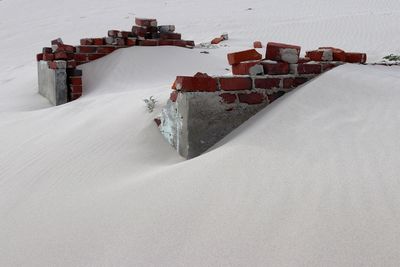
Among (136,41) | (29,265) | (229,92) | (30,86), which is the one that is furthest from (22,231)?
(30,86)

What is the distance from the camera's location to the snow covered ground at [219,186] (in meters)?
1.87

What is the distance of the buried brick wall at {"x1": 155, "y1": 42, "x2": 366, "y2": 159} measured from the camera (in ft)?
10.1

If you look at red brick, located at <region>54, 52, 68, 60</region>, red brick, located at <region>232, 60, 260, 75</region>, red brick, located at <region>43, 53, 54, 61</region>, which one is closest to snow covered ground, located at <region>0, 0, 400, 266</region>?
red brick, located at <region>232, 60, 260, 75</region>

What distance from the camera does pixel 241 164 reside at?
245 cm

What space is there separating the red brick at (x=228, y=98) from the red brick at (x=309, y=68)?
1.87 feet

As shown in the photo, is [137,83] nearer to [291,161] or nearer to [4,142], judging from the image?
[4,142]

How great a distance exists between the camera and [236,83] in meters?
3.20

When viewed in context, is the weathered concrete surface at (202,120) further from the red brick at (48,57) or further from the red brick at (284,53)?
the red brick at (48,57)

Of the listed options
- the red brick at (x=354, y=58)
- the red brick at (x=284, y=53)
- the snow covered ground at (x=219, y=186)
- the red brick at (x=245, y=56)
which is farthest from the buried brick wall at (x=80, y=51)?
the red brick at (x=354, y=58)

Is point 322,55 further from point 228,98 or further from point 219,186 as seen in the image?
point 219,186

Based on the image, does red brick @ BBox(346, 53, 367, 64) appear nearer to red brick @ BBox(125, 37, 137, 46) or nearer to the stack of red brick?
the stack of red brick

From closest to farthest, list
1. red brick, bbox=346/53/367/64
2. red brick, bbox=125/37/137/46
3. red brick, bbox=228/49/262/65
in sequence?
1. red brick, bbox=228/49/262/65
2. red brick, bbox=346/53/367/64
3. red brick, bbox=125/37/137/46

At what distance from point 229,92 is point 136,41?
4829 mm

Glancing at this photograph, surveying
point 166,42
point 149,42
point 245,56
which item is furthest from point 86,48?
point 245,56
